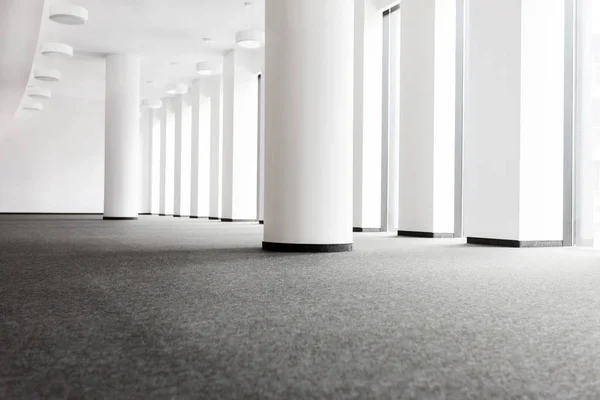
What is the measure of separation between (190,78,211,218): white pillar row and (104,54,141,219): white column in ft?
19.8

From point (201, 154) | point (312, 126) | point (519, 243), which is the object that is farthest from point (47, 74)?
point (519, 243)

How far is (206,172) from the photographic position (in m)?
36.8

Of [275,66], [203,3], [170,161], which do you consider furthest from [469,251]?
[170,161]

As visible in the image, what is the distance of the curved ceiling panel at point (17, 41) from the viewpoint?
18953 millimetres

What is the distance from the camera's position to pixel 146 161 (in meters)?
48.8

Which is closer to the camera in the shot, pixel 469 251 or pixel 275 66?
pixel 275 66

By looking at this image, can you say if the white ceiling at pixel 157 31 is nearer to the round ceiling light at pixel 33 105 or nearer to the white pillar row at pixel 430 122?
the round ceiling light at pixel 33 105

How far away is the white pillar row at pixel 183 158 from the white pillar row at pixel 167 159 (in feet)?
10.1

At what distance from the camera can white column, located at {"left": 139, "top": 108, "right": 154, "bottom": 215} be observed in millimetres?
47844

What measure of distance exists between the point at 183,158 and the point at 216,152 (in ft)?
24.9

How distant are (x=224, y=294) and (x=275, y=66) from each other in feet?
19.8

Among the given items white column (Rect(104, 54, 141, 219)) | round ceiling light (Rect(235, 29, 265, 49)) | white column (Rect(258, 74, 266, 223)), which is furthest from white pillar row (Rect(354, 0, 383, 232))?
white column (Rect(104, 54, 141, 219))

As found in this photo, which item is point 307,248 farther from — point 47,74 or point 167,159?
point 167,159

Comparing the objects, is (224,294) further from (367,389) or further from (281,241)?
(281,241)
